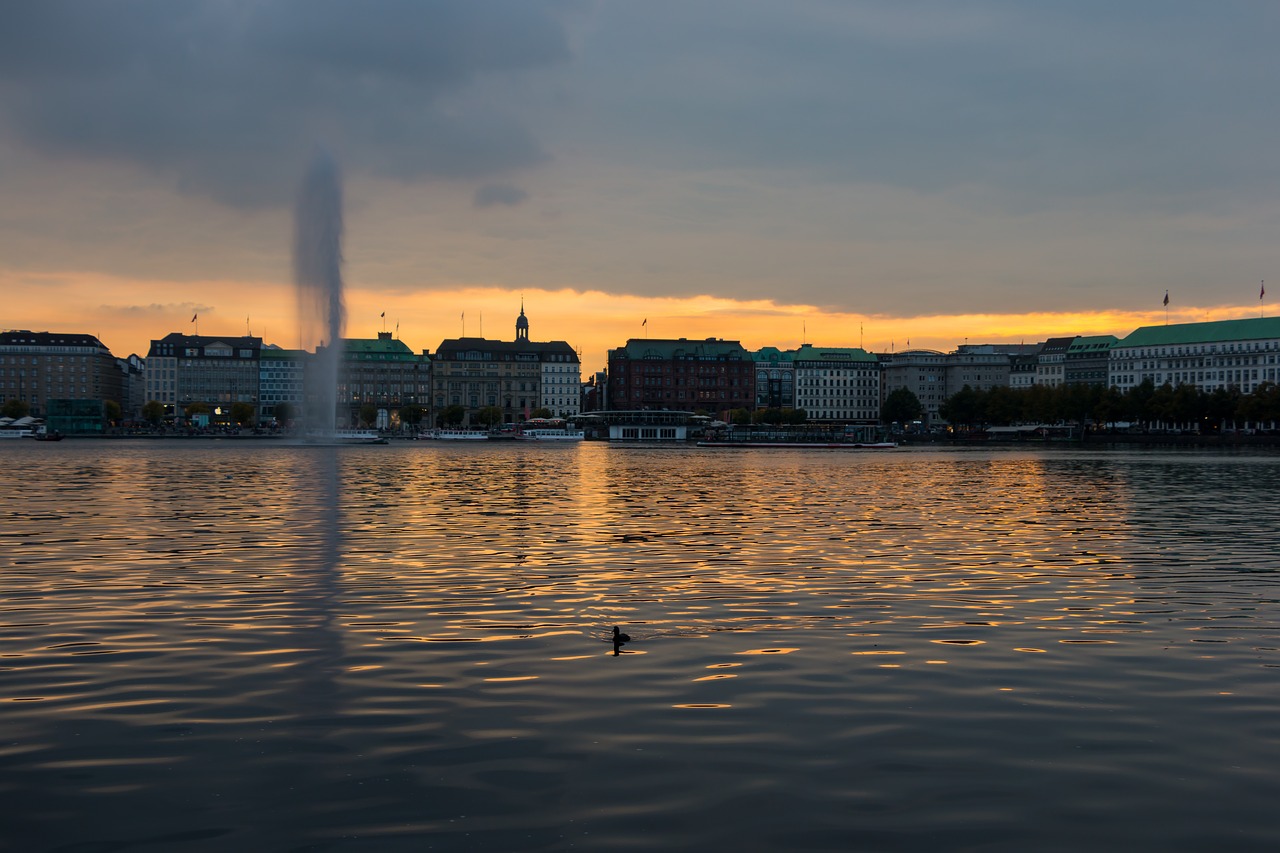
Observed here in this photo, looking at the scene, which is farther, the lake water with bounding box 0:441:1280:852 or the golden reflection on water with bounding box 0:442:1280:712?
the golden reflection on water with bounding box 0:442:1280:712

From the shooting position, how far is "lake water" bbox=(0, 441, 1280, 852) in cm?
1053

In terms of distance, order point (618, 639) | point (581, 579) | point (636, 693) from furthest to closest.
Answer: point (581, 579) < point (618, 639) < point (636, 693)

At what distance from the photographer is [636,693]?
15.2 meters

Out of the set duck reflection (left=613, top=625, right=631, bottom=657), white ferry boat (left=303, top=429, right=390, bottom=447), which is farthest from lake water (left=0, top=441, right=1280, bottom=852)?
white ferry boat (left=303, top=429, right=390, bottom=447)

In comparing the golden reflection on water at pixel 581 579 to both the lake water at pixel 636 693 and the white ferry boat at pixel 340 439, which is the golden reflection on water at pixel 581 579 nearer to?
the lake water at pixel 636 693

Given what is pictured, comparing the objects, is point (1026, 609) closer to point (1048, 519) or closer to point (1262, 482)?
point (1048, 519)

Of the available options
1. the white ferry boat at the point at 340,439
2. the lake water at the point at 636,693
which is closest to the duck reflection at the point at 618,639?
the lake water at the point at 636,693

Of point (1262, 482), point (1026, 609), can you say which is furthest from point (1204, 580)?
point (1262, 482)

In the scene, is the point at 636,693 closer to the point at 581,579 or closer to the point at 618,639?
the point at 618,639

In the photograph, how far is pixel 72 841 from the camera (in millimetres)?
9859

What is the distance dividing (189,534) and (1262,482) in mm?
63276

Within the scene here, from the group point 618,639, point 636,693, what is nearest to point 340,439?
point 618,639

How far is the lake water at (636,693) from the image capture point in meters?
10.5

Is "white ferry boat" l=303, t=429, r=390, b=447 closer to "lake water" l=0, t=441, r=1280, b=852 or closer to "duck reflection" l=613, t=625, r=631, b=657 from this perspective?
"lake water" l=0, t=441, r=1280, b=852
